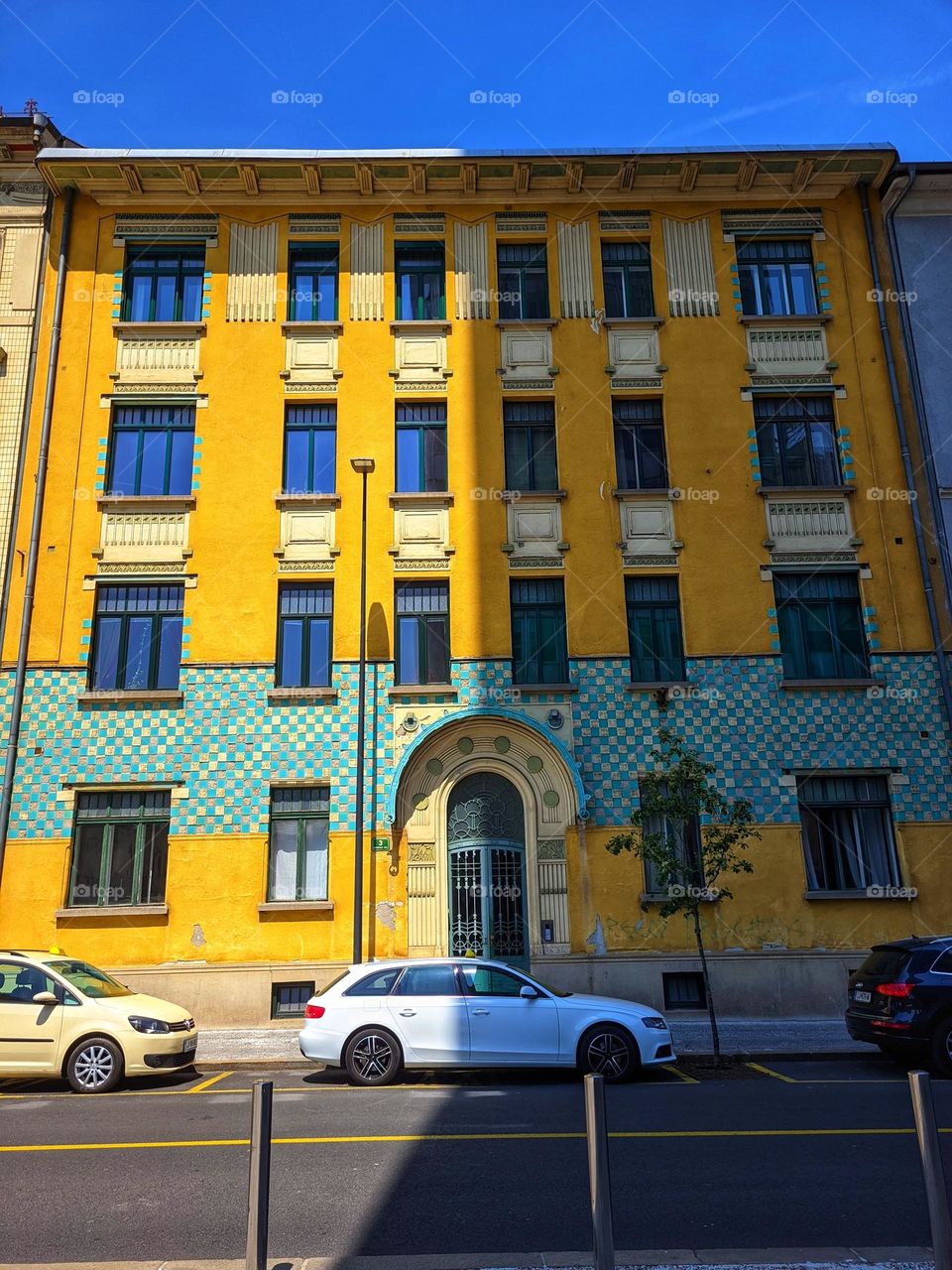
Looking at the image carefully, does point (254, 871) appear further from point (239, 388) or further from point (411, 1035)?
point (239, 388)

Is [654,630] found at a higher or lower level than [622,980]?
higher

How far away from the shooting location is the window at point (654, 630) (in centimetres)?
1894

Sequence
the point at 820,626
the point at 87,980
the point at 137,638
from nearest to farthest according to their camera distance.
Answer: the point at 87,980 < the point at 137,638 < the point at 820,626

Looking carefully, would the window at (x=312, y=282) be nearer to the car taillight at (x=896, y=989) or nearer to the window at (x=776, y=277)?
the window at (x=776, y=277)

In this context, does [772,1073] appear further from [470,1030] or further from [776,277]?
[776,277]

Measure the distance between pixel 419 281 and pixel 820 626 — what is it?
1123 centimetres

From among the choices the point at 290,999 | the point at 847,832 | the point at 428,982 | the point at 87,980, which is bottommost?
the point at 290,999

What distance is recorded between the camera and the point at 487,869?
1791 centimetres

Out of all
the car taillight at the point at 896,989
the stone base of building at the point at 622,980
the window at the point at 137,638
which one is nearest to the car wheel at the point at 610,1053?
the car taillight at the point at 896,989

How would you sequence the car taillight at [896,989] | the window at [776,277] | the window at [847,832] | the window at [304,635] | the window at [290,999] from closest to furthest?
the car taillight at [896,989] → the window at [290,999] → the window at [847,832] → the window at [304,635] → the window at [776,277]

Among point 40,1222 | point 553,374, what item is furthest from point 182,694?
point 40,1222

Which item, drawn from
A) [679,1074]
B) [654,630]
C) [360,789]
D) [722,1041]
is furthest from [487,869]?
[679,1074]

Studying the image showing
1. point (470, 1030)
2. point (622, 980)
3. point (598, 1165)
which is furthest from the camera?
point (622, 980)

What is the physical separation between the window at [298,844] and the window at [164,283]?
411 inches
